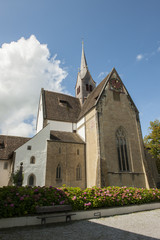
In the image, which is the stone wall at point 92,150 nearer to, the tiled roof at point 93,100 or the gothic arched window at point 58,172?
the tiled roof at point 93,100

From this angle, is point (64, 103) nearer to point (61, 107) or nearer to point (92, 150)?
point (61, 107)

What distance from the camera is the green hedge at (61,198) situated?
285 inches

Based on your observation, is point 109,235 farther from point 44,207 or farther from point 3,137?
point 3,137

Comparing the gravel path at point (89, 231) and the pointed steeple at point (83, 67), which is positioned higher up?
the pointed steeple at point (83, 67)

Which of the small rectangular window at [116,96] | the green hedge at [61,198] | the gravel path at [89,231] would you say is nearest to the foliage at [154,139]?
the small rectangular window at [116,96]

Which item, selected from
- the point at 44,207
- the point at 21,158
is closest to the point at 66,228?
the point at 44,207

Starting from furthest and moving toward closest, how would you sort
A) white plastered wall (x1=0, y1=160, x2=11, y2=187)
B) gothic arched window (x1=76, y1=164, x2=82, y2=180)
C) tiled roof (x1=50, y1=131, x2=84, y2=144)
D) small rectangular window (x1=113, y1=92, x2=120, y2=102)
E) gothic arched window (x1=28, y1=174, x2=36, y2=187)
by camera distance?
small rectangular window (x1=113, y1=92, x2=120, y2=102), tiled roof (x1=50, y1=131, x2=84, y2=144), white plastered wall (x1=0, y1=160, x2=11, y2=187), gothic arched window (x1=76, y1=164, x2=82, y2=180), gothic arched window (x1=28, y1=174, x2=36, y2=187)

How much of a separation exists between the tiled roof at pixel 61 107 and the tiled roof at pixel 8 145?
575cm

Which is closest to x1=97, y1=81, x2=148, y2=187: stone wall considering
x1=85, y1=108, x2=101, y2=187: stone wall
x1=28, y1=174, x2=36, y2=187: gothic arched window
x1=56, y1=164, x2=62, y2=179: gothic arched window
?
x1=85, y1=108, x2=101, y2=187: stone wall

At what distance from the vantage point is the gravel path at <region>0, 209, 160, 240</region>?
5.79 m

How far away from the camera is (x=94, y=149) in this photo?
19281 mm

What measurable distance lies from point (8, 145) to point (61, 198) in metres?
17.1

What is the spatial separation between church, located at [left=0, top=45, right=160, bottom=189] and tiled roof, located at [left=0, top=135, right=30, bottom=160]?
388 centimetres

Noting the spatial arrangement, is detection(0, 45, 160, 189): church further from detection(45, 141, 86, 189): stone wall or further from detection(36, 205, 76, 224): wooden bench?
detection(36, 205, 76, 224): wooden bench
